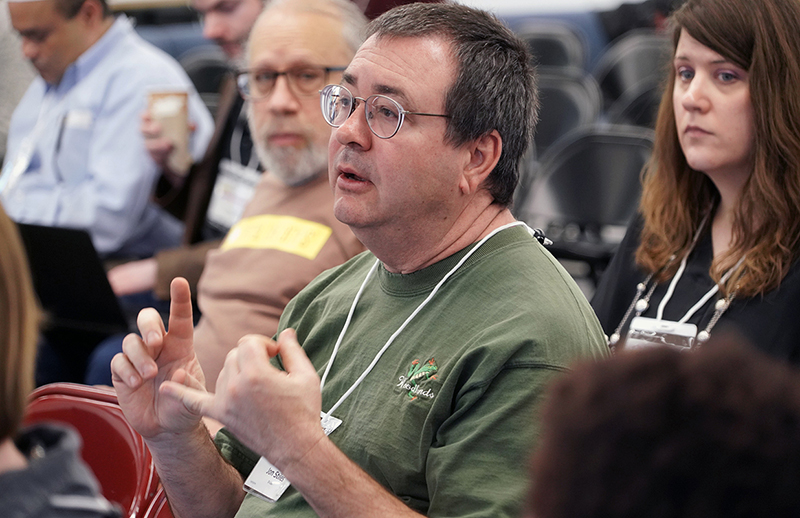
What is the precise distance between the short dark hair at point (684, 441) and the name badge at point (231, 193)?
2138 millimetres

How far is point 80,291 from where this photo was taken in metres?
2.39

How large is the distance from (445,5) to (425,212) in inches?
13.9

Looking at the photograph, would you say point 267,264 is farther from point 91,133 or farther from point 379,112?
point 91,133

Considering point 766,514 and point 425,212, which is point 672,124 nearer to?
point 425,212

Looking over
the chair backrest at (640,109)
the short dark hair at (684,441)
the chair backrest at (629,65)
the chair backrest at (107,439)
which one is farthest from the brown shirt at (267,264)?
the chair backrest at (629,65)

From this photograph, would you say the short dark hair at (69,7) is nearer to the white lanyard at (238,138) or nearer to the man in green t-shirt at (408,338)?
the white lanyard at (238,138)

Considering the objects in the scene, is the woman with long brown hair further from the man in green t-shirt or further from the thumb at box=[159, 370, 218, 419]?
the thumb at box=[159, 370, 218, 419]

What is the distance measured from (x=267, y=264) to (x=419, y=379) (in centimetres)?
81

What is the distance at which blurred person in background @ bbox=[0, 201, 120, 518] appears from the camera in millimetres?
740

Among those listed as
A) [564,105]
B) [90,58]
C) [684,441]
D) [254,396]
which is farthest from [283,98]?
[564,105]

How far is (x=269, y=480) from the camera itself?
4.38 ft

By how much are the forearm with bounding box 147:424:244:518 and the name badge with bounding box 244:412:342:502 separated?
7 centimetres

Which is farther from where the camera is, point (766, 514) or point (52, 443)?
point (52, 443)

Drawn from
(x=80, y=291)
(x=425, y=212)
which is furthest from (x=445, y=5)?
(x=80, y=291)
